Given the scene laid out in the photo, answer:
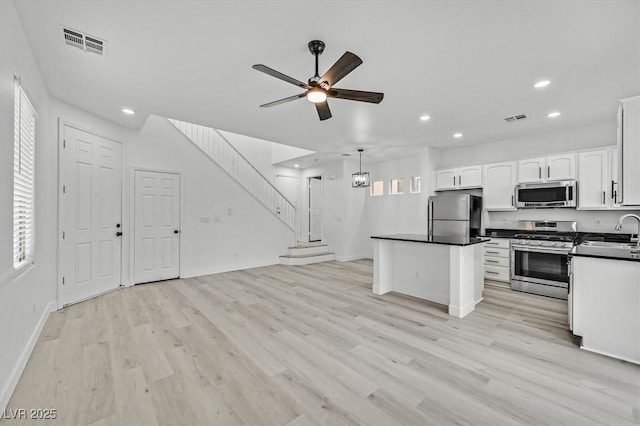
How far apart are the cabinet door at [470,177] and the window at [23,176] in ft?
22.1

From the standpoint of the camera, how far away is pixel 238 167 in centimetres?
779

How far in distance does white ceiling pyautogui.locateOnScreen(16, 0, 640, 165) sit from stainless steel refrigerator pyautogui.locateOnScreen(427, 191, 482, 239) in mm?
1660

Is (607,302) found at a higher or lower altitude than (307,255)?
higher

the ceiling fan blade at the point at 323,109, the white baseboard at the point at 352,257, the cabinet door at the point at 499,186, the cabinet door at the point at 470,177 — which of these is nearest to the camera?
the ceiling fan blade at the point at 323,109

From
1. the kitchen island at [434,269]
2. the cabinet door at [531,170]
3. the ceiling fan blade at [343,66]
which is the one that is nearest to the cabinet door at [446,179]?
the cabinet door at [531,170]

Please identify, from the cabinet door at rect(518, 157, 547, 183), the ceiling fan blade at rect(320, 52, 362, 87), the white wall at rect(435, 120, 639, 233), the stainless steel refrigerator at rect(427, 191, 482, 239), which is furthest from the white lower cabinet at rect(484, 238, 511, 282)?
the ceiling fan blade at rect(320, 52, 362, 87)

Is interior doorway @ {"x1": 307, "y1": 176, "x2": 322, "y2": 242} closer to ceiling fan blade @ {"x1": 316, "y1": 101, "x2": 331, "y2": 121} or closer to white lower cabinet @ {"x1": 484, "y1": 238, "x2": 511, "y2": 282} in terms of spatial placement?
white lower cabinet @ {"x1": 484, "y1": 238, "x2": 511, "y2": 282}

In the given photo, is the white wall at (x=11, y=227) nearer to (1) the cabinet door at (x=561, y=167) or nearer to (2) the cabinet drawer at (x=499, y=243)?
(2) the cabinet drawer at (x=499, y=243)

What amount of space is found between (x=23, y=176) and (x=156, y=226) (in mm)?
2776

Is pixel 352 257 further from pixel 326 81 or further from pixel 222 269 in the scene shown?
pixel 326 81

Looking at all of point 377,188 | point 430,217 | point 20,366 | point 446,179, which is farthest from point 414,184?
point 20,366

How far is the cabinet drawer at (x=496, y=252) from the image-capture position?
197 inches

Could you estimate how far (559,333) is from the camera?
2994 millimetres

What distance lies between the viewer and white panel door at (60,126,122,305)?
397 centimetres
